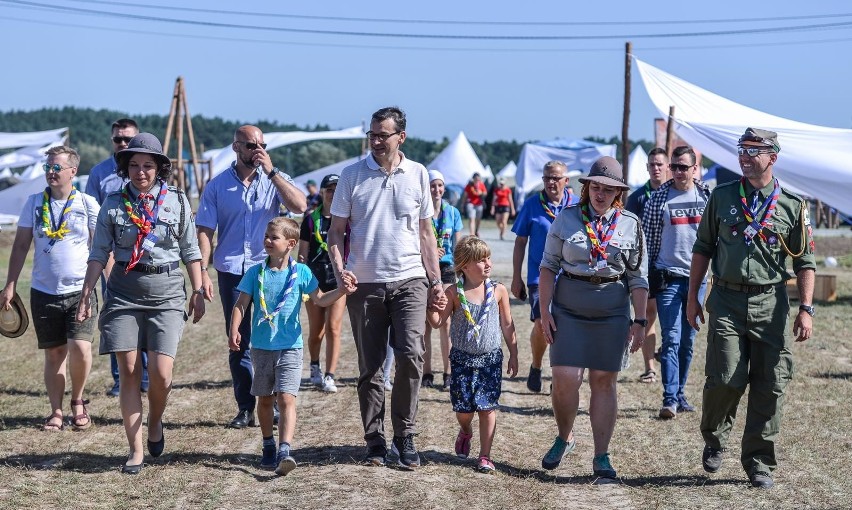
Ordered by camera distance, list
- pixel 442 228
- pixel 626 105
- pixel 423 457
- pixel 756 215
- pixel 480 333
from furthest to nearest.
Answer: pixel 626 105, pixel 442 228, pixel 423 457, pixel 480 333, pixel 756 215

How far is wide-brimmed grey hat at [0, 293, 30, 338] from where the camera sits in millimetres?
8094

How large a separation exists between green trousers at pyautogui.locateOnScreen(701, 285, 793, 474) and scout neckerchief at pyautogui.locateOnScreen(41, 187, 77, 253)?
448cm

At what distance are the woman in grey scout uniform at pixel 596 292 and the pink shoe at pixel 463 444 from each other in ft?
2.29

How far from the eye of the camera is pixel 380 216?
670cm

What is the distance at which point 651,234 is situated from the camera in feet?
29.0

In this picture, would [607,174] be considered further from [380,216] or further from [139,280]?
[139,280]

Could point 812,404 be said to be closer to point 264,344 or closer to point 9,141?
point 264,344

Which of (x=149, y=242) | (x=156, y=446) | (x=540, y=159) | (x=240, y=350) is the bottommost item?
(x=156, y=446)

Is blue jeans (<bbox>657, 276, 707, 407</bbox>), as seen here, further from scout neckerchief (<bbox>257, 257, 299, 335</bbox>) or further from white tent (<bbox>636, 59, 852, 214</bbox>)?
white tent (<bbox>636, 59, 852, 214</bbox>)

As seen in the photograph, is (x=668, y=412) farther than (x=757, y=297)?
Yes

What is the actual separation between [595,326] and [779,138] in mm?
9896

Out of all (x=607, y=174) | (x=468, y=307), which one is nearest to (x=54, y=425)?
(x=468, y=307)

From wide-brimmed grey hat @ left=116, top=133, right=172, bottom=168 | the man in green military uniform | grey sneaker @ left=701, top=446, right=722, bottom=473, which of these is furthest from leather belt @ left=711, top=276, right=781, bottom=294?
wide-brimmed grey hat @ left=116, top=133, right=172, bottom=168

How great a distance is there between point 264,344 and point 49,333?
84.9 inches
